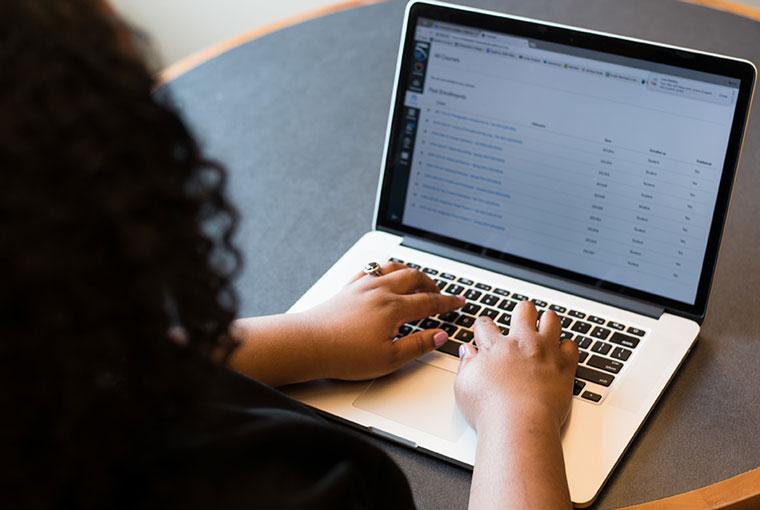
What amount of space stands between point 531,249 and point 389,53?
22.2 inches

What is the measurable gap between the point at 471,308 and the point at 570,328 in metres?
0.10

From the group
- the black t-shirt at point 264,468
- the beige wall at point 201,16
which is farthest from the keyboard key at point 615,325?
the beige wall at point 201,16

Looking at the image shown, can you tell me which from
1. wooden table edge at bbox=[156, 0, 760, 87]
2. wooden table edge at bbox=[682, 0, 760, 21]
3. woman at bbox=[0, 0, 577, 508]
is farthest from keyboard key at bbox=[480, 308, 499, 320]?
wooden table edge at bbox=[682, 0, 760, 21]

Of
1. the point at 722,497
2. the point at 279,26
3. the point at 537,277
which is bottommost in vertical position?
the point at 722,497

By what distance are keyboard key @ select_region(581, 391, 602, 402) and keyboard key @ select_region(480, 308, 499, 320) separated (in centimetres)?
14

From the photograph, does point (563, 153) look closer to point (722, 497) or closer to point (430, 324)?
point (430, 324)

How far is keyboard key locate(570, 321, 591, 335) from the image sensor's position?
944mm

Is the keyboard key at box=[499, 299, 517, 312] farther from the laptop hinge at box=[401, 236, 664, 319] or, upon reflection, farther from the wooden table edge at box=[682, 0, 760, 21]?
the wooden table edge at box=[682, 0, 760, 21]

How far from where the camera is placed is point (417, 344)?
35.8 inches

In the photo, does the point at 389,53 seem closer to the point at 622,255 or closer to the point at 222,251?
the point at 622,255

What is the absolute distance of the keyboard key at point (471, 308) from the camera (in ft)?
3.21

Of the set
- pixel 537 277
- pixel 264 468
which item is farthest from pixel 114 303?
pixel 537 277

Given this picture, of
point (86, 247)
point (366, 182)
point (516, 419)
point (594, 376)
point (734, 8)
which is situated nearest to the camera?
point (86, 247)

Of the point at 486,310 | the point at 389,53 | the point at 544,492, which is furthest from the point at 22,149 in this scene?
the point at 389,53
